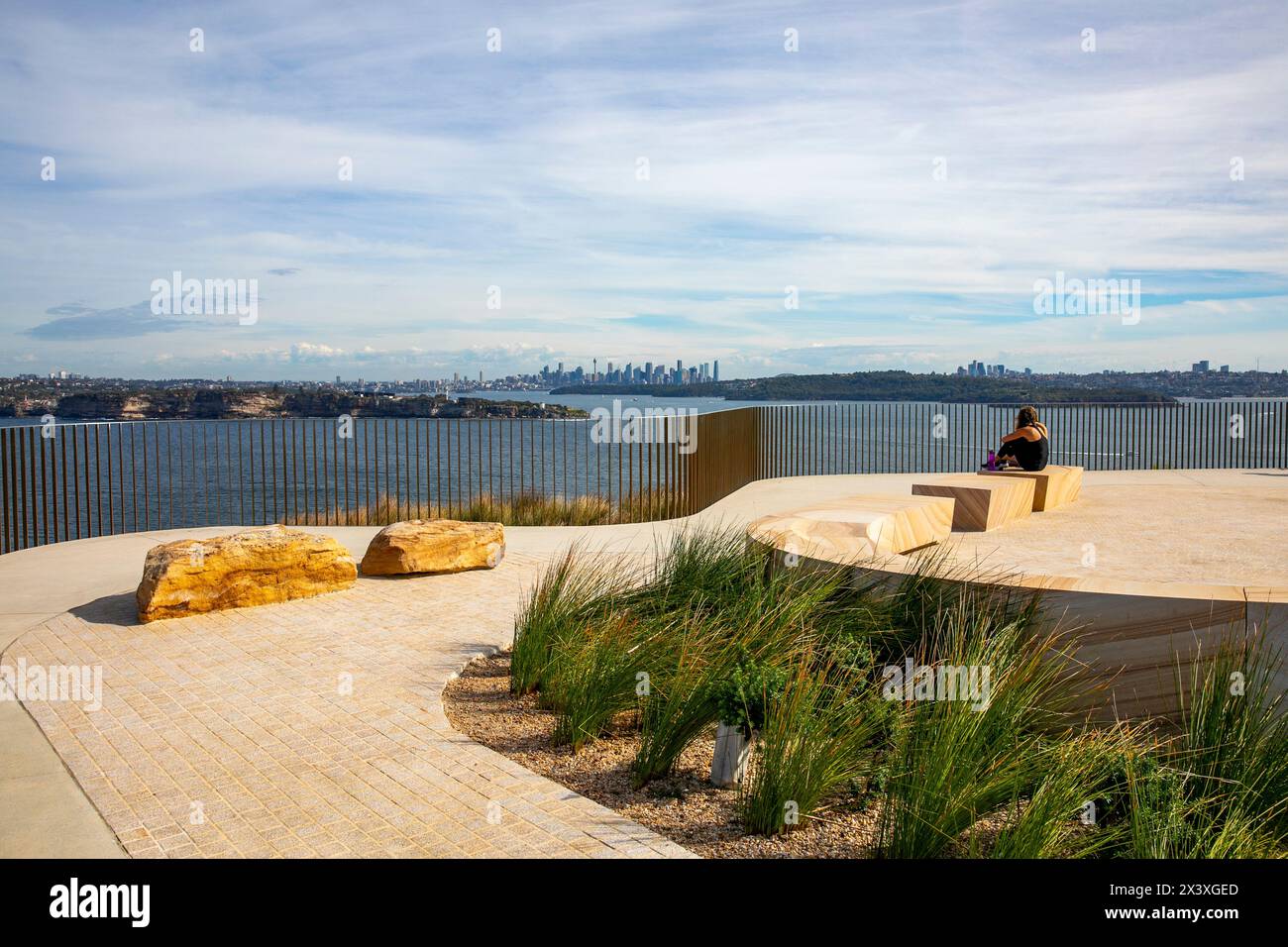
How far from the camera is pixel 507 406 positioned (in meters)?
46.5

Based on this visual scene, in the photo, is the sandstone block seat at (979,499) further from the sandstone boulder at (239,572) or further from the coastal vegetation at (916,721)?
the sandstone boulder at (239,572)

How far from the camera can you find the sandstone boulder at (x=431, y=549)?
891cm

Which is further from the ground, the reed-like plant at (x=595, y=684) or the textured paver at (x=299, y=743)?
the reed-like plant at (x=595, y=684)

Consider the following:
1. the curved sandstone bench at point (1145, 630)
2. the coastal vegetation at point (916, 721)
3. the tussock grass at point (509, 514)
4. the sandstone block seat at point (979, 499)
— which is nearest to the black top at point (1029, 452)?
the sandstone block seat at point (979, 499)

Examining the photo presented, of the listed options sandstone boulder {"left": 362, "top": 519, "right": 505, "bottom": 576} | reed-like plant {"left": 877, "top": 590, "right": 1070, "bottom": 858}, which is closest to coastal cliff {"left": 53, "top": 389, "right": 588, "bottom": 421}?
sandstone boulder {"left": 362, "top": 519, "right": 505, "bottom": 576}

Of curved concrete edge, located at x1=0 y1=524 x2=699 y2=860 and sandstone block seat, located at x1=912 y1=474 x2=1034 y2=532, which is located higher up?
sandstone block seat, located at x1=912 y1=474 x2=1034 y2=532

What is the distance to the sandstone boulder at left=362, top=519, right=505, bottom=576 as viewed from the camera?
891 cm

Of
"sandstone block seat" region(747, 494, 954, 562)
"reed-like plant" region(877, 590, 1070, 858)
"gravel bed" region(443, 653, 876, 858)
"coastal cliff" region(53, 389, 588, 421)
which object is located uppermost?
"coastal cliff" region(53, 389, 588, 421)

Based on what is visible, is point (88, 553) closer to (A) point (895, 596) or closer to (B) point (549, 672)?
(B) point (549, 672)

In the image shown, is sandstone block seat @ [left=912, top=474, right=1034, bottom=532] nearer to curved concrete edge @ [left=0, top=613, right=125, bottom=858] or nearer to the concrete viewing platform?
the concrete viewing platform

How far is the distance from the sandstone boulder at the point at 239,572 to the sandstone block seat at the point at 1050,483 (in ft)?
27.9

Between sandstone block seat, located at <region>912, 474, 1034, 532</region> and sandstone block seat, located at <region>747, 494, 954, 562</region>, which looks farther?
sandstone block seat, located at <region>912, 474, 1034, 532</region>

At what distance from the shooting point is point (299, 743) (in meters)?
4.81
